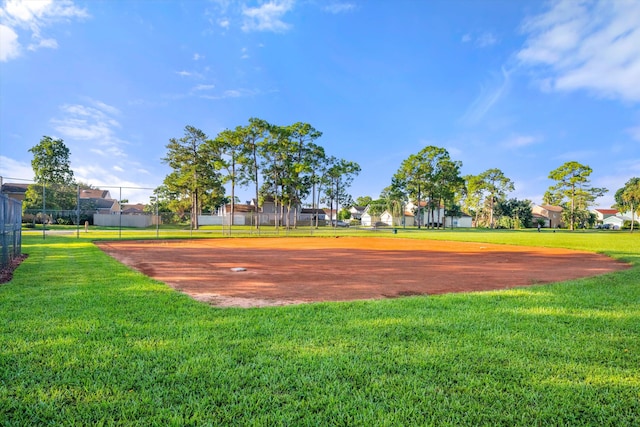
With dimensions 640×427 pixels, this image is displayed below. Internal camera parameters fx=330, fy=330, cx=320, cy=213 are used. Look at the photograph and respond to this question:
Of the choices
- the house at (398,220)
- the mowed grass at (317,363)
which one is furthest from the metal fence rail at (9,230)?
the house at (398,220)

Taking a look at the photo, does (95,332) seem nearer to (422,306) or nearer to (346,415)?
(346,415)

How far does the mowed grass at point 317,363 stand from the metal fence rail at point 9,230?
13.6 ft

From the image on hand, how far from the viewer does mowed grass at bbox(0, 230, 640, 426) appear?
2.02 m

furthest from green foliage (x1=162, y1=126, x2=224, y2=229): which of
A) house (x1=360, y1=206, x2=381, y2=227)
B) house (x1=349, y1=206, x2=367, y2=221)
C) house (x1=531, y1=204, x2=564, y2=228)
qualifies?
house (x1=531, y1=204, x2=564, y2=228)

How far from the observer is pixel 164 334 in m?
3.30

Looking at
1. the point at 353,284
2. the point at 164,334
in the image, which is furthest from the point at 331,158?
the point at 164,334

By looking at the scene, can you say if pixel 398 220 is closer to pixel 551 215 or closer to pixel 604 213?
pixel 551 215

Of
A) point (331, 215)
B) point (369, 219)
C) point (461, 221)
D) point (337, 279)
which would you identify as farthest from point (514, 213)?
point (337, 279)

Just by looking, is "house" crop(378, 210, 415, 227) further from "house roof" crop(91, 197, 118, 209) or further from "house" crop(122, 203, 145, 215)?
"house roof" crop(91, 197, 118, 209)

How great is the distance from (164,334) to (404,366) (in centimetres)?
233

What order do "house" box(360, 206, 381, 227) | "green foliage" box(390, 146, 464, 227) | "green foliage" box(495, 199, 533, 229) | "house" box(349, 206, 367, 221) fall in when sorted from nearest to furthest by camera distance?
"green foliage" box(390, 146, 464, 227) → "house" box(360, 206, 381, 227) → "green foliage" box(495, 199, 533, 229) → "house" box(349, 206, 367, 221)

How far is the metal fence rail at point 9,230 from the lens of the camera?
7.48 meters

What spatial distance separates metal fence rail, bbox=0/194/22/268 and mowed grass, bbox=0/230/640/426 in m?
4.14

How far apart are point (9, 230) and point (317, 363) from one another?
9.70 m
